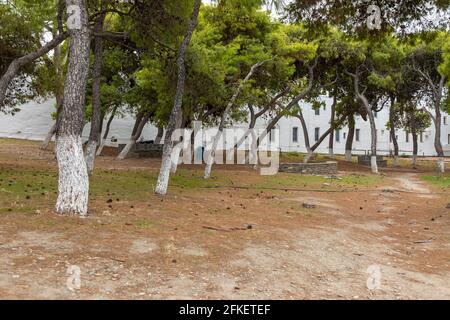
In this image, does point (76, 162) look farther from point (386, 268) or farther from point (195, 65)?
point (195, 65)

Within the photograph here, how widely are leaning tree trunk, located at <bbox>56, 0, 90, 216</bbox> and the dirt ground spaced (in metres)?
0.41

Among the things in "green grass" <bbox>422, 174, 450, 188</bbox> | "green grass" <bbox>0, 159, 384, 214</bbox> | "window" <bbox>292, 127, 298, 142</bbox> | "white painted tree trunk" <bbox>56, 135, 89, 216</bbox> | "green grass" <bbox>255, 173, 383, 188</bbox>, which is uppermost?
"window" <bbox>292, 127, 298, 142</bbox>

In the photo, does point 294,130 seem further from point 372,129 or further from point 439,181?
point 439,181

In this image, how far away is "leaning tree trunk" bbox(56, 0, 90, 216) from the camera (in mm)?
8844

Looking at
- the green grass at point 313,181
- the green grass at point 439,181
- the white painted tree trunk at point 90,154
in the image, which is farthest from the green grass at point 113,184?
the green grass at point 439,181

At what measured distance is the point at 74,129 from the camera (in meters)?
9.05

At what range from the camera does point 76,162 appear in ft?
29.5

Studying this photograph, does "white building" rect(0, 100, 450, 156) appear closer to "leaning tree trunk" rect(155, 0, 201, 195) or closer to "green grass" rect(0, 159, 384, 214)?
"green grass" rect(0, 159, 384, 214)

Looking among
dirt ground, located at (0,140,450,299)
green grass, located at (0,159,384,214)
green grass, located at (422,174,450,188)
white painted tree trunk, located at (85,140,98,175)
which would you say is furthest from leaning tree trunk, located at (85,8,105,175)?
green grass, located at (422,174,450,188)

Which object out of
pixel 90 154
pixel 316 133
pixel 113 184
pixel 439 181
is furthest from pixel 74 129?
pixel 316 133

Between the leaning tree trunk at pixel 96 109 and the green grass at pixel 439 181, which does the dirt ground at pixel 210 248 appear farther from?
the green grass at pixel 439 181
